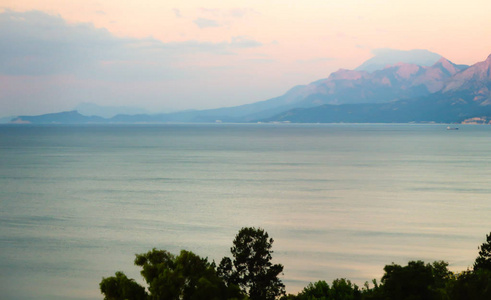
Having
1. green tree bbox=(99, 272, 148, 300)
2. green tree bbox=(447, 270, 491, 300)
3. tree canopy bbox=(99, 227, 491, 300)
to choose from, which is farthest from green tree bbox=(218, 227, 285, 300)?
green tree bbox=(447, 270, 491, 300)

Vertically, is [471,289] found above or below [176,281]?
above

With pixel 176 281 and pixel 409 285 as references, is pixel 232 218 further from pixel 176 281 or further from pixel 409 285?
pixel 176 281

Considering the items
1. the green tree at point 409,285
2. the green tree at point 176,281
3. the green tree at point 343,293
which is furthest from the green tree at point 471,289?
the green tree at point 176,281

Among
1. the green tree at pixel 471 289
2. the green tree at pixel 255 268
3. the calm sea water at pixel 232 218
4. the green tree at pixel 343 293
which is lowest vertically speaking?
the calm sea water at pixel 232 218

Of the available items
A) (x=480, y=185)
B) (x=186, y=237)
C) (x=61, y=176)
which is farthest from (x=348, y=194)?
(x=61, y=176)

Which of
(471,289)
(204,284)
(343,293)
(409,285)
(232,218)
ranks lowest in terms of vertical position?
(232,218)

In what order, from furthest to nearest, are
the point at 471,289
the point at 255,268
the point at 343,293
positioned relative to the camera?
the point at 343,293, the point at 255,268, the point at 471,289

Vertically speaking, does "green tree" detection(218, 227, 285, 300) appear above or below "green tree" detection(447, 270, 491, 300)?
below

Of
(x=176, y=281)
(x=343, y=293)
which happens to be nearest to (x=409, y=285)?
(x=343, y=293)

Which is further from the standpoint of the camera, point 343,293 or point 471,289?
point 343,293

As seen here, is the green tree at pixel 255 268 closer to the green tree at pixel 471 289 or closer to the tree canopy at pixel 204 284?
the tree canopy at pixel 204 284

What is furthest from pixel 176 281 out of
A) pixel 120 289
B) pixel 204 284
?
pixel 120 289

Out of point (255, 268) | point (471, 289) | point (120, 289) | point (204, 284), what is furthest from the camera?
point (255, 268)

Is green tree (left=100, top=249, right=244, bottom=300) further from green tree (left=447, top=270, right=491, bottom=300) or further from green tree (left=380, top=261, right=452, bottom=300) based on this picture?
green tree (left=447, top=270, right=491, bottom=300)
